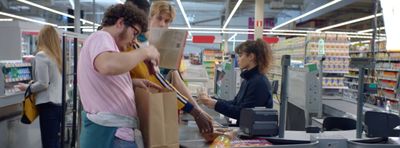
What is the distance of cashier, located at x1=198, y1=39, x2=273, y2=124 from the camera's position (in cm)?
299

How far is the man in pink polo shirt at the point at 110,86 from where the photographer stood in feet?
5.32

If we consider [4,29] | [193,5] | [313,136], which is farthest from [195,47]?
[313,136]

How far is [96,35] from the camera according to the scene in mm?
1645

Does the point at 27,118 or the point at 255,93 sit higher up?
the point at 255,93

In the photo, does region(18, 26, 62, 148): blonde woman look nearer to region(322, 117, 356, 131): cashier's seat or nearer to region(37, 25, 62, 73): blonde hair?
region(37, 25, 62, 73): blonde hair

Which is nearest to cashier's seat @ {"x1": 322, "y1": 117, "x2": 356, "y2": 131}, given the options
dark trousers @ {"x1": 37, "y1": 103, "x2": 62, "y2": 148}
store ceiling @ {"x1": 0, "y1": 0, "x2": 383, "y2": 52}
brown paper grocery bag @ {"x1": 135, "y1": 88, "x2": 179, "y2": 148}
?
brown paper grocery bag @ {"x1": 135, "y1": 88, "x2": 179, "y2": 148}

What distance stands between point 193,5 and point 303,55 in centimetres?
1095

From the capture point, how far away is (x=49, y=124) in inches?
156

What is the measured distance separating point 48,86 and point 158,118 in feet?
8.92

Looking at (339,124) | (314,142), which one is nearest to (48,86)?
(339,124)

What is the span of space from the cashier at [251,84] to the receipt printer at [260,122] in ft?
3.28

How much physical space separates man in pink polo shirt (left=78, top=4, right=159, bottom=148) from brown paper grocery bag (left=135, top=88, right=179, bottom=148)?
0.06 metres

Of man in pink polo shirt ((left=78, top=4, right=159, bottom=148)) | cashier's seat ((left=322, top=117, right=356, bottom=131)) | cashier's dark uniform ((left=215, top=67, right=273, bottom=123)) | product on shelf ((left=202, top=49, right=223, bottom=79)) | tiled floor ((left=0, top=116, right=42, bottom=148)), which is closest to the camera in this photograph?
man in pink polo shirt ((left=78, top=4, right=159, bottom=148))

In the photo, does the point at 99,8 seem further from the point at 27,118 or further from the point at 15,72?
the point at 27,118
